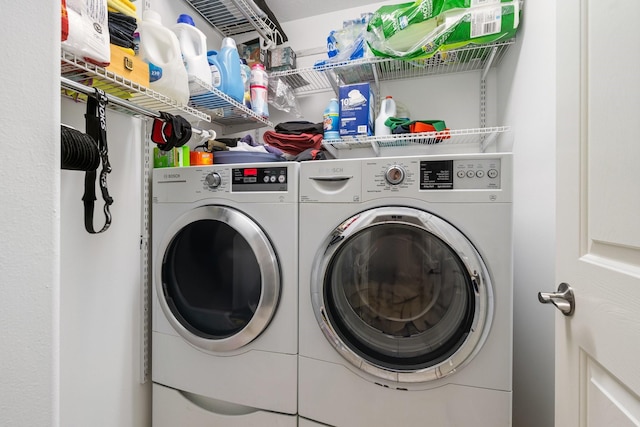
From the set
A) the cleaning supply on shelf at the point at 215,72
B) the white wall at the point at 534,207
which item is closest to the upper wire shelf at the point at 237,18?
the cleaning supply on shelf at the point at 215,72

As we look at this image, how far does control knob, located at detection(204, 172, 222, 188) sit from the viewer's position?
1.12 metres

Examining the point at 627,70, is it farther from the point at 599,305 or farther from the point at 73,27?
the point at 73,27

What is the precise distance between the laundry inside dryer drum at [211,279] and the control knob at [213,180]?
16cm

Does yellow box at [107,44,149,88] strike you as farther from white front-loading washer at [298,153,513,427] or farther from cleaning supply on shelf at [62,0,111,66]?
white front-loading washer at [298,153,513,427]

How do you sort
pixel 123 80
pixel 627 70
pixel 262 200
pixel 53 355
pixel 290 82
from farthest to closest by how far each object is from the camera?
pixel 290 82
pixel 262 200
pixel 123 80
pixel 627 70
pixel 53 355

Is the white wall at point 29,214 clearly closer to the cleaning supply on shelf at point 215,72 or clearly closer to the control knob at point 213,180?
the control knob at point 213,180

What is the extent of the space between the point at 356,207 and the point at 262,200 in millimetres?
371

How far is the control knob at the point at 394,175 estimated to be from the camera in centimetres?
92

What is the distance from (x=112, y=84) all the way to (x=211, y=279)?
0.80m

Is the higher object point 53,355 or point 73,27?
point 73,27

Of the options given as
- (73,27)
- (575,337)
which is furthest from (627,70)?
(73,27)

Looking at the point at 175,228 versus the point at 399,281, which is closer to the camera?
the point at 399,281

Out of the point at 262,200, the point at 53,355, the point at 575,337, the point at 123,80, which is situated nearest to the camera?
the point at 53,355

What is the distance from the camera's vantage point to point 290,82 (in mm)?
1831
